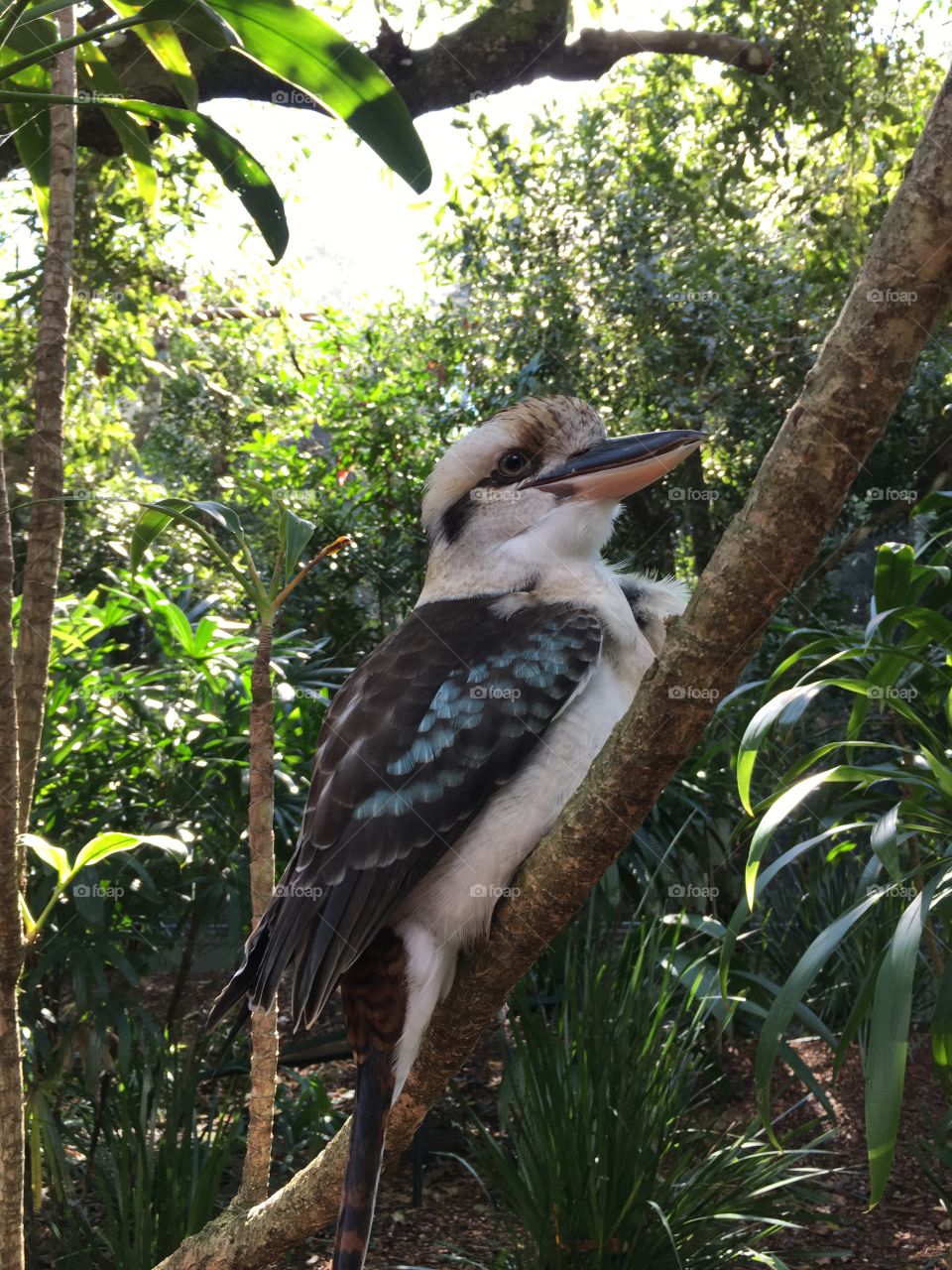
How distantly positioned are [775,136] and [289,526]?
3.29 meters

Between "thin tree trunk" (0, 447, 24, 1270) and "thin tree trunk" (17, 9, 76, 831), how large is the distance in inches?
9.2

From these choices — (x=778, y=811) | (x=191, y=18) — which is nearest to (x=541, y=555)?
(x=778, y=811)

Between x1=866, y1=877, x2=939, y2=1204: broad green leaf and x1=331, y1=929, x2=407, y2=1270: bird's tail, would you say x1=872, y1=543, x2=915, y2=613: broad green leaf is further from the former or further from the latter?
x1=331, y1=929, x2=407, y2=1270: bird's tail

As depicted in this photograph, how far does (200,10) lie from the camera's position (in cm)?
141

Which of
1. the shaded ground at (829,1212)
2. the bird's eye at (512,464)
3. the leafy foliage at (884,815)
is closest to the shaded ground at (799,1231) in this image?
the shaded ground at (829,1212)

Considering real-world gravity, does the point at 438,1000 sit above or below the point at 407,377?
below

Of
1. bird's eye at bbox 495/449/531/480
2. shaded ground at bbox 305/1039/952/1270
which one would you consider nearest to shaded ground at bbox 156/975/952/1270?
shaded ground at bbox 305/1039/952/1270

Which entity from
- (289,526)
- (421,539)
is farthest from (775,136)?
(289,526)

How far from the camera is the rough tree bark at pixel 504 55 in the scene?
3758 millimetres

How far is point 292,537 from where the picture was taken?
168cm

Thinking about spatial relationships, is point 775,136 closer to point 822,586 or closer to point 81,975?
point 822,586

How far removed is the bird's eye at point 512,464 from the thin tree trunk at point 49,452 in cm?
72

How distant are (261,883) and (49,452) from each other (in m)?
0.79

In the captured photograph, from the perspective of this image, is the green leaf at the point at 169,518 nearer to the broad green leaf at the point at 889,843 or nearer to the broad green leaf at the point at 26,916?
the broad green leaf at the point at 26,916
